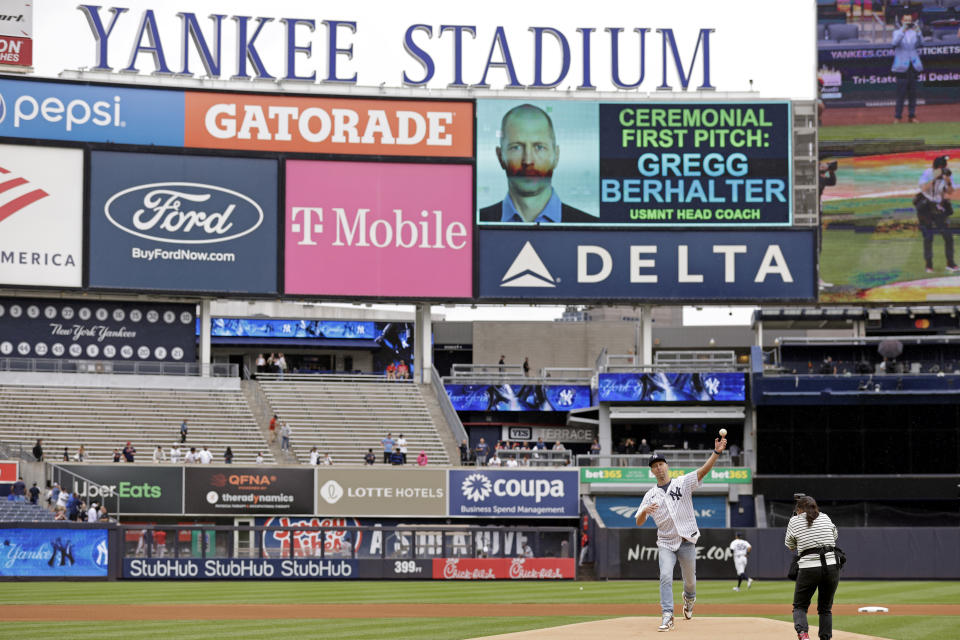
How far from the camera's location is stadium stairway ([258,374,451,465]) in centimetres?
5403

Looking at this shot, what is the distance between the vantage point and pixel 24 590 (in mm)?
34781

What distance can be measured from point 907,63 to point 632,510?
20.6 meters

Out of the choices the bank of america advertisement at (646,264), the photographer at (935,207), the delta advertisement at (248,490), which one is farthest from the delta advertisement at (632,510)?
the photographer at (935,207)

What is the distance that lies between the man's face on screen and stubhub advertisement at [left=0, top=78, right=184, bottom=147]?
12745 mm

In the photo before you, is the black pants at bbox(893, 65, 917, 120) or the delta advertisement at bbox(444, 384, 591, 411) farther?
the delta advertisement at bbox(444, 384, 591, 411)

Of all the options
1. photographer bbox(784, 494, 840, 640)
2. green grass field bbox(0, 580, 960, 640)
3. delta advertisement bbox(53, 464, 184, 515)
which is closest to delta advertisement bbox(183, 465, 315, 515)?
delta advertisement bbox(53, 464, 184, 515)

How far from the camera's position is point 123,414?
52.7 m

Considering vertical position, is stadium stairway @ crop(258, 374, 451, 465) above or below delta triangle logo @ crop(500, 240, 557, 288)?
below

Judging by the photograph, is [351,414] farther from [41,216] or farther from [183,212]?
[41,216]

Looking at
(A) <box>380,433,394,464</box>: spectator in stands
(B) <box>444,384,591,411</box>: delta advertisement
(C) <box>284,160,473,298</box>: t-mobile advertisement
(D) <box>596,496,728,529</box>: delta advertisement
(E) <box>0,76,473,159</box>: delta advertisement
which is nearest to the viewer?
(A) <box>380,433,394,464</box>: spectator in stands

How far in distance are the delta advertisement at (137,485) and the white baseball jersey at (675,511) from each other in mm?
31916

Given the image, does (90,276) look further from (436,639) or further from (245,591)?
(436,639)

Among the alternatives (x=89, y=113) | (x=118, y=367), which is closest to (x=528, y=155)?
(x=89, y=113)

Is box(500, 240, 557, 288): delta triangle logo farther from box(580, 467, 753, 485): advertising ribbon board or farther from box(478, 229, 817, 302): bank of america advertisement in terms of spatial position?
box(580, 467, 753, 485): advertising ribbon board
